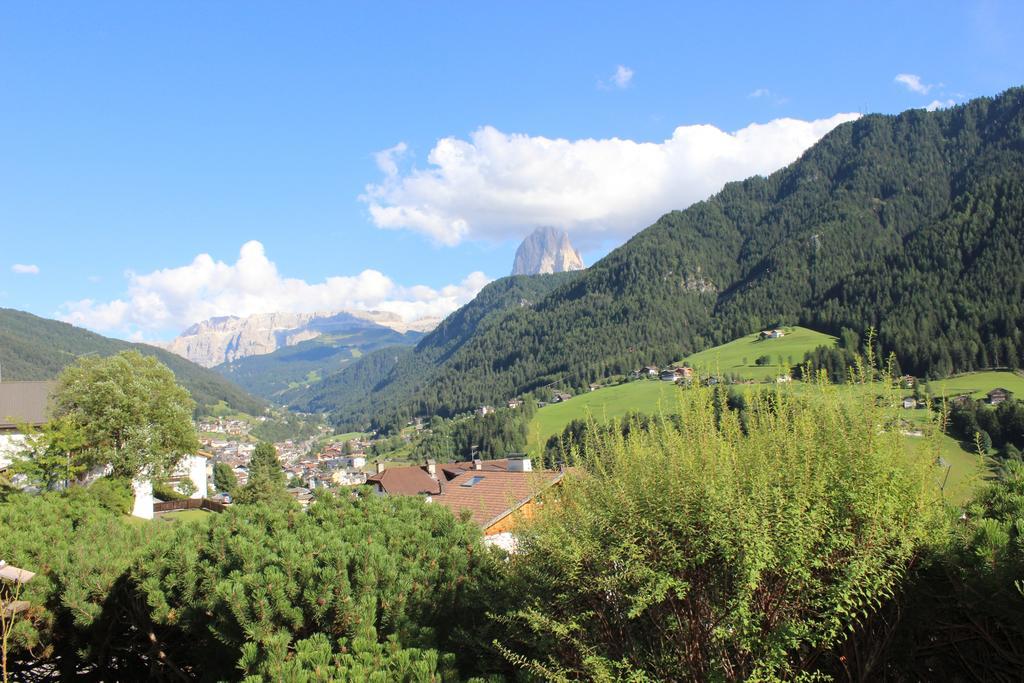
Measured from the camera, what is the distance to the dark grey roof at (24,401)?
100ft

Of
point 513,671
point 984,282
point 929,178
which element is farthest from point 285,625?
point 929,178

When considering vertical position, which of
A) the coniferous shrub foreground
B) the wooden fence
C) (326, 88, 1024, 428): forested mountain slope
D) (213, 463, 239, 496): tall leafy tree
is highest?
(326, 88, 1024, 428): forested mountain slope

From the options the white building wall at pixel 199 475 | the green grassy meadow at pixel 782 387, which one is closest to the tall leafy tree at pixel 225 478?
the white building wall at pixel 199 475

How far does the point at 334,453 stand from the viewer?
504ft

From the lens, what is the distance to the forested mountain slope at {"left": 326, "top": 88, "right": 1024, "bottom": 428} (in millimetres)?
102938

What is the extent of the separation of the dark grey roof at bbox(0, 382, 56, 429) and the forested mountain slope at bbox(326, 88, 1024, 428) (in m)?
99.9

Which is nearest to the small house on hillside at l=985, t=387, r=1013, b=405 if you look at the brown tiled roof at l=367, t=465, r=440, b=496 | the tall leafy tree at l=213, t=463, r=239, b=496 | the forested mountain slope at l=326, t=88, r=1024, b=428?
the forested mountain slope at l=326, t=88, r=1024, b=428

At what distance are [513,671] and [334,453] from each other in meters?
156

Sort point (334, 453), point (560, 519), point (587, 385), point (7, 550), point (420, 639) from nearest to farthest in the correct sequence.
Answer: point (560, 519) → point (420, 639) → point (7, 550) → point (587, 385) → point (334, 453)

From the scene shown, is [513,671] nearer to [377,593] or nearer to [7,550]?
[377,593]

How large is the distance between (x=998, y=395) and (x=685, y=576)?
84189 mm

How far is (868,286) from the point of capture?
129625mm

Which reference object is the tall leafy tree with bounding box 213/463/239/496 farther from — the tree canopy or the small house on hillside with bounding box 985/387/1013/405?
the small house on hillside with bounding box 985/387/1013/405

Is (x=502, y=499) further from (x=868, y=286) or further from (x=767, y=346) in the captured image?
(x=868, y=286)
